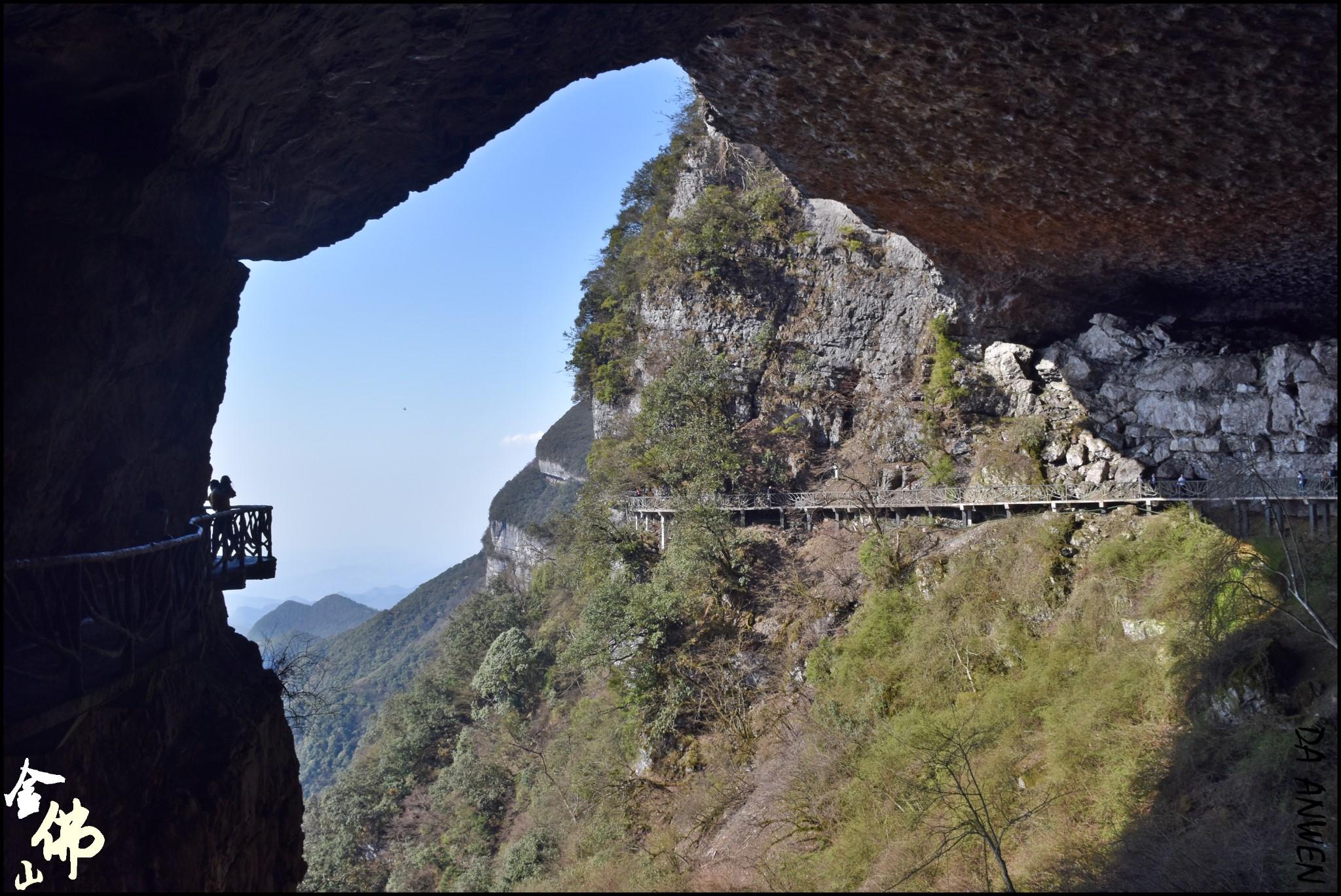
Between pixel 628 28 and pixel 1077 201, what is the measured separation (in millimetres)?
7048

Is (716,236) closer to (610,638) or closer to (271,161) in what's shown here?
(610,638)

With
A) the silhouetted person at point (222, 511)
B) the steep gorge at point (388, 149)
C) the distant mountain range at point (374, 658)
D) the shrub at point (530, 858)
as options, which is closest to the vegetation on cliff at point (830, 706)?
the shrub at point (530, 858)

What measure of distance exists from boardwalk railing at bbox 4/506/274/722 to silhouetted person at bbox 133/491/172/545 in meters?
0.52

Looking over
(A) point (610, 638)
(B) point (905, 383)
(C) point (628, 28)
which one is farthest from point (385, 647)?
(C) point (628, 28)

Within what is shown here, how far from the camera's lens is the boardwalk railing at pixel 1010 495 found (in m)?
13.3

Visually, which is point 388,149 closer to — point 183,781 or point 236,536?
point 236,536

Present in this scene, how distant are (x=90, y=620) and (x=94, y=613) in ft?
4.84

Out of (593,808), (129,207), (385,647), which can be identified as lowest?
(385,647)

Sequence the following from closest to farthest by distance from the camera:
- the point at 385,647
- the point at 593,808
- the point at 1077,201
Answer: the point at 1077,201 < the point at 593,808 < the point at 385,647

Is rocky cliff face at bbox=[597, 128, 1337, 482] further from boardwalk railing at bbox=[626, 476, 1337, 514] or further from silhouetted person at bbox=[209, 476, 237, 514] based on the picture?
silhouetted person at bbox=[209, 476, 237, 514]

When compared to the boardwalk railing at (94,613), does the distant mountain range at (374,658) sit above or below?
below

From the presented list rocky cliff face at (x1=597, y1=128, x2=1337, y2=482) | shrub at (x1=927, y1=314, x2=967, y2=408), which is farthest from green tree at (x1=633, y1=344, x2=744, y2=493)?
shrub at (x1=927, y1=314, x2=967, y2=408)

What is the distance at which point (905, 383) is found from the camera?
894 inches

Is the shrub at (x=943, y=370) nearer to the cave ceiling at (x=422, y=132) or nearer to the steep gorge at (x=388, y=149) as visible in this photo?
the steep gorge at (x=388, y=149)
